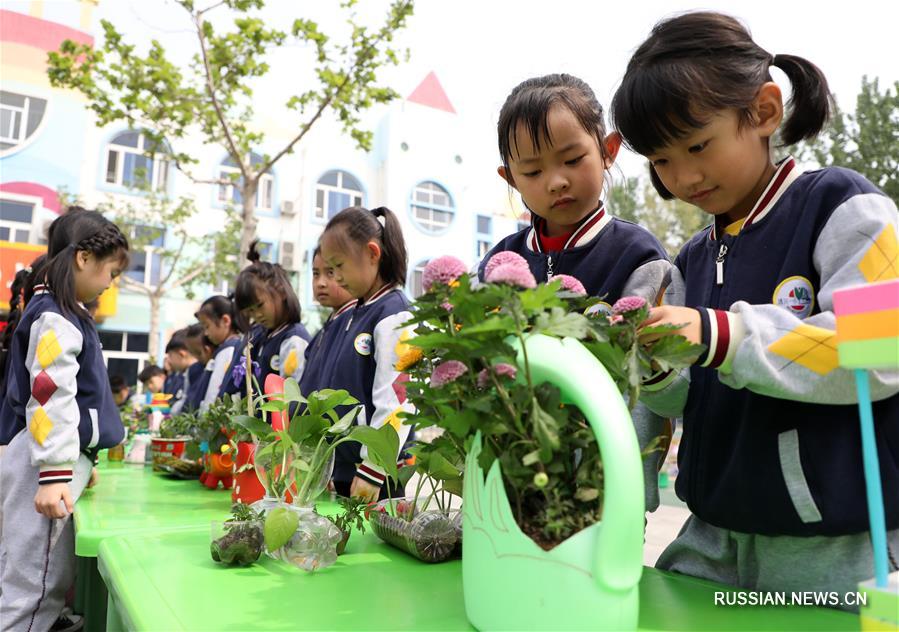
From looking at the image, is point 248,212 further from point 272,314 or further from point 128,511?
point 128,511

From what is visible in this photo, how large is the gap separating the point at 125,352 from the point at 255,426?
45.7ft

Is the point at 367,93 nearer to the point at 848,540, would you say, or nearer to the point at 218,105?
the point at 218,105

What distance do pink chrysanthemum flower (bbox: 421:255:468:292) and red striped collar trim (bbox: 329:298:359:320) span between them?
1.59m

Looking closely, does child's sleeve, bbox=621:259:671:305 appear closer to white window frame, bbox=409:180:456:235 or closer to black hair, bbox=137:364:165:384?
black hair, bbox=137:364:165:384

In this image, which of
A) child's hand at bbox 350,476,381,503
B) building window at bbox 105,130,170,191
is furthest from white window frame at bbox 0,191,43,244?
child's hand at bbox 350,476,381,503

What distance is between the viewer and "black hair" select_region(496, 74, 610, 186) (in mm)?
1070

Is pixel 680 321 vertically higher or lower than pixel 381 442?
higher

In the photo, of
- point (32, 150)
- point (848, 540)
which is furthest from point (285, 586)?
point (32, 150)

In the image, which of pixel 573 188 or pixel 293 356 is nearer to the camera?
pixel 573 188

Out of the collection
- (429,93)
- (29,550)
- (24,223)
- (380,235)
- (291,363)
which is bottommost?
(29,550)

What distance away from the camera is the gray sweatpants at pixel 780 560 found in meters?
0.77

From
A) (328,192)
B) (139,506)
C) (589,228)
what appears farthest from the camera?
(328,192)

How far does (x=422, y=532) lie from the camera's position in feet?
2.97

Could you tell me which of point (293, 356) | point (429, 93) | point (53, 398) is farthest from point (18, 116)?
point (53, 398)
